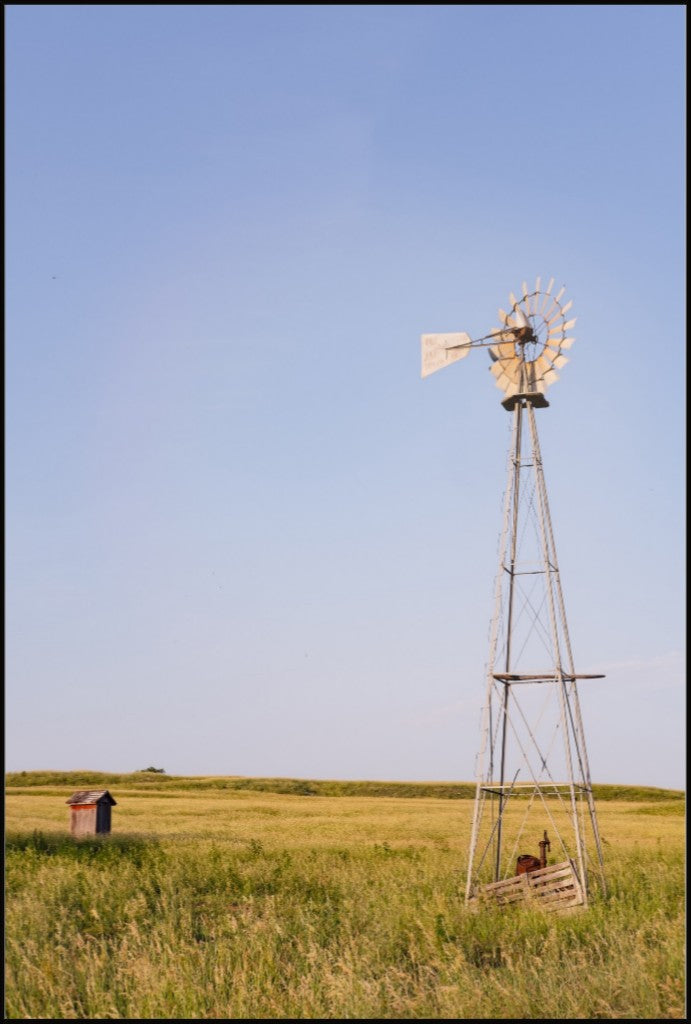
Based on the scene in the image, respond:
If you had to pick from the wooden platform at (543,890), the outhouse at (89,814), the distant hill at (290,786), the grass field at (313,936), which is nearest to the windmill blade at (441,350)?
the wooden platform at (543,890)

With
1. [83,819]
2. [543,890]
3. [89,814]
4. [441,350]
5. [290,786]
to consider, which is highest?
[441,350]

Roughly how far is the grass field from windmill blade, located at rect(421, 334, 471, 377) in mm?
8806

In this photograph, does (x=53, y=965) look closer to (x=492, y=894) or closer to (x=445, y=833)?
(x=492, y=894)

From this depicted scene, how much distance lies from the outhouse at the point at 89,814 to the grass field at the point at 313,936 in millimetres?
1410

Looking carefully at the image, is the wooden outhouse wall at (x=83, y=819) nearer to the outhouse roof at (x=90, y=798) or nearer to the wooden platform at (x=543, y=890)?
the outhouse roof at (x=90, y=798)

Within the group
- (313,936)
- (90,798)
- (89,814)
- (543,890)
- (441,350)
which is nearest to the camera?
(313,936)

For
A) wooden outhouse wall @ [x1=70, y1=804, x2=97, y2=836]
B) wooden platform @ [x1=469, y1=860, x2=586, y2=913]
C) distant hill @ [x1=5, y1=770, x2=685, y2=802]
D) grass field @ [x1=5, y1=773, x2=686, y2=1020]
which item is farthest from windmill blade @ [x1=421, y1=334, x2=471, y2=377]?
distant hill @ [x1=5, y1=770, x2=685, y2=802]

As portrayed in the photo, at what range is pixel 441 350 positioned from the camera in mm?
15633

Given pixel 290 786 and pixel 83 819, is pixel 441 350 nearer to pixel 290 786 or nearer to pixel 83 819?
pixel 83 819

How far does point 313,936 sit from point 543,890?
163 inches

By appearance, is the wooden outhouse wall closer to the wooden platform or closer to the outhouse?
the outhouse

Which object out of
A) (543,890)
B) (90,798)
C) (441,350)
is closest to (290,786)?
(90,798)

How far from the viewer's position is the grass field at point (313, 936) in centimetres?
842

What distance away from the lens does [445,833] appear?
27.9 m
